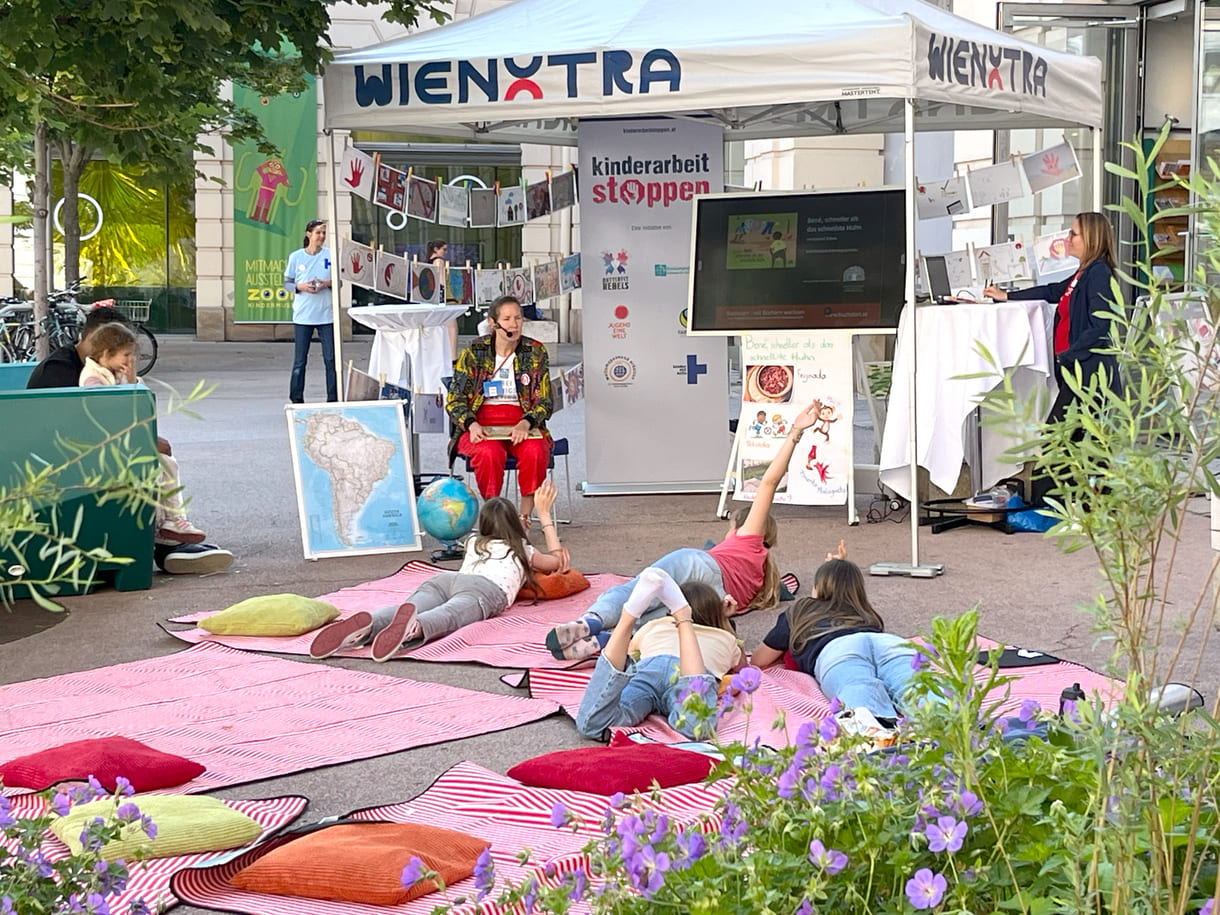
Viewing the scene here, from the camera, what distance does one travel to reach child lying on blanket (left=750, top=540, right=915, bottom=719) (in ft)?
15.5

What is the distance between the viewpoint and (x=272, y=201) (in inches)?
951

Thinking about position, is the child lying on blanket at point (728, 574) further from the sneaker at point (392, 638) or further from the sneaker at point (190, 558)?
the sneaker at point (190, 558)

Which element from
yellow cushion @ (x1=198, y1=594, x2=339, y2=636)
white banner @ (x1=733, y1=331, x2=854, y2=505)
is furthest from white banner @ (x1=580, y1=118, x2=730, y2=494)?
yellow cushion @ (x1=198, y1=594, x2=339, y2=636)

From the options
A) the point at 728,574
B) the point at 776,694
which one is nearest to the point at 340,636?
the point at 728,574

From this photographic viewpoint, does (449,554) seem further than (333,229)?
No

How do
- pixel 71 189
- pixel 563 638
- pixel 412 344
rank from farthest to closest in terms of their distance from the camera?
pixel 71 189, pixel 412 344, pixel 563 638

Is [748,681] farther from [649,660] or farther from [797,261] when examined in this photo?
[797,261]

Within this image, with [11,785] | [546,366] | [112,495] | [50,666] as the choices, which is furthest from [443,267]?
[112,495]

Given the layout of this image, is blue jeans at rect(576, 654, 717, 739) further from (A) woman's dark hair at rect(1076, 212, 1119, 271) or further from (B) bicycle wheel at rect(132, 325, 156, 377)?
(B) bicycle wheel at rect(132, 325, 156, 377)

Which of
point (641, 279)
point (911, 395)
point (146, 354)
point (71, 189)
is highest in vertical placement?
point (71, 189)

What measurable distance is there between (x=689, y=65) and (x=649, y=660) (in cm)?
329

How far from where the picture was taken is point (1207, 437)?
1.66 m

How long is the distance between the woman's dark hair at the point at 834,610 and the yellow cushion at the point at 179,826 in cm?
215

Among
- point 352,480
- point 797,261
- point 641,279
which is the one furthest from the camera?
point 641,279
